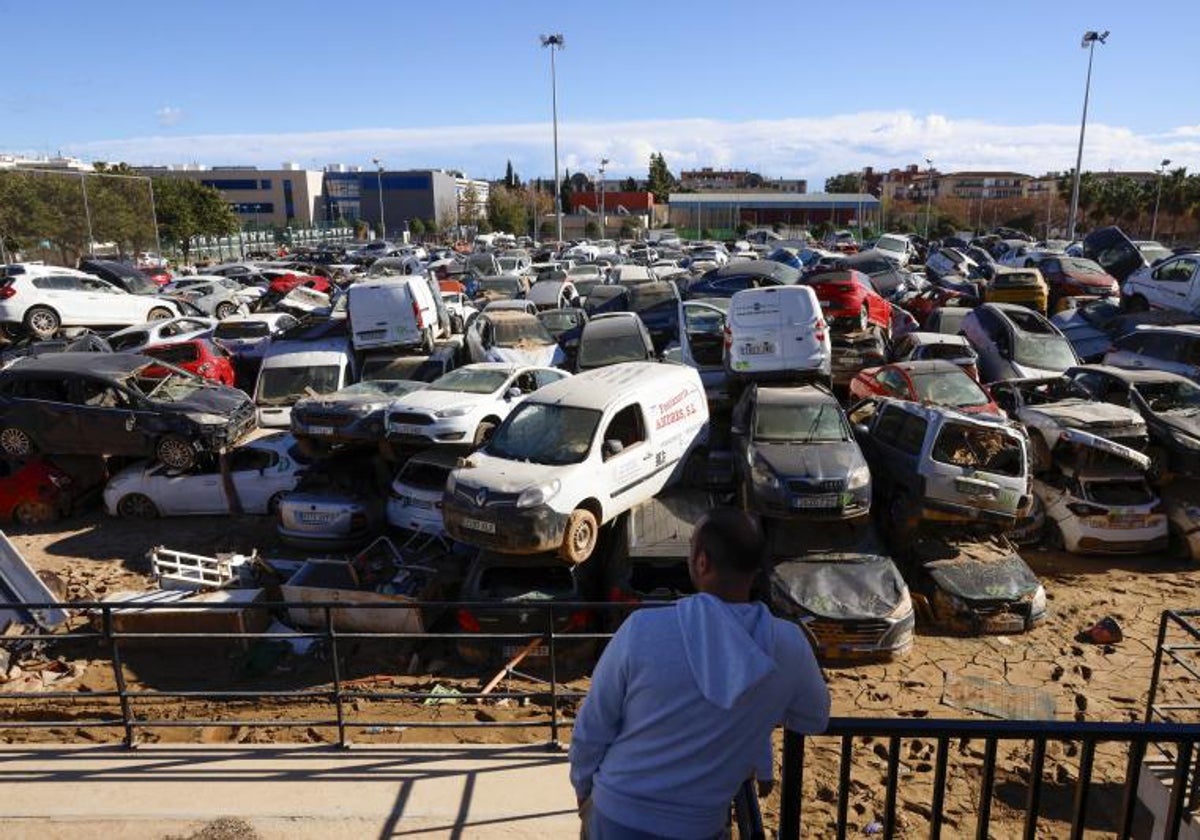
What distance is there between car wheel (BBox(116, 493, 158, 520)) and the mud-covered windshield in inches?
447

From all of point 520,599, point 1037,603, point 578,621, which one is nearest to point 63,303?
point 520,599

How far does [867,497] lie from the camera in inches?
381

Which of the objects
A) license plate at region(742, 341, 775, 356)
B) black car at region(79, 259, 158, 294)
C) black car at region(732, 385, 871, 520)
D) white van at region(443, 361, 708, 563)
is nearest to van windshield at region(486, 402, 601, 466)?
white van at region(443, 361, 708, 563)

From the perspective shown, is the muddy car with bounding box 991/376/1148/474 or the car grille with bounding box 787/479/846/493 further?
the muddy car with bounding box 991/376/1148/474

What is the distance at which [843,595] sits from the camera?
8891 mm

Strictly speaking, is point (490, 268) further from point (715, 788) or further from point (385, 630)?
point (715, 788)

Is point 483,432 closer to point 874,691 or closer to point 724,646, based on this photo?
point 874,691

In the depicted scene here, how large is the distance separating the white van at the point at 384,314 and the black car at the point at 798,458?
720cm

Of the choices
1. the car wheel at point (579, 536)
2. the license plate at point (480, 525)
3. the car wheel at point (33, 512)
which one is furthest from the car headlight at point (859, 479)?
the car wheel at point (33, 512)

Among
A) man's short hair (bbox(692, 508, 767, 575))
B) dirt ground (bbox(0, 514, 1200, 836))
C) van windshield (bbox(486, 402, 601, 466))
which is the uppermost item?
man's short hair (bbox(692, 508, 767, 575))

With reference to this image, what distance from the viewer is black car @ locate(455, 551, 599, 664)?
8.75 meters

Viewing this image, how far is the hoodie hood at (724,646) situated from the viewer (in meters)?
2.37

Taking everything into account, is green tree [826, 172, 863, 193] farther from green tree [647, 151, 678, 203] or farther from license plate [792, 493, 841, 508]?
license plate [792, 493, 841, 508]

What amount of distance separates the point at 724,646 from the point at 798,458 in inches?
311
